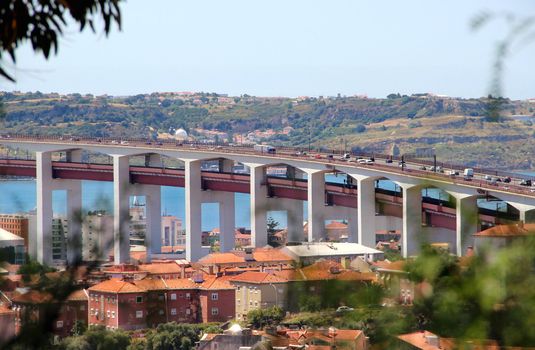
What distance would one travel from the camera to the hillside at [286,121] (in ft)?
153

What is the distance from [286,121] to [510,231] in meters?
90.4

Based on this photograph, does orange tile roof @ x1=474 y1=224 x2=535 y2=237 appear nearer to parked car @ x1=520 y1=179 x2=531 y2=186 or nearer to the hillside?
parked car @ x1=520 y1=179 x2=531 y2=186

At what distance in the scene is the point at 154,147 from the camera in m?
36.6

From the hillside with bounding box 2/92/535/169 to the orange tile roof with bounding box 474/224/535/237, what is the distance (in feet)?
107

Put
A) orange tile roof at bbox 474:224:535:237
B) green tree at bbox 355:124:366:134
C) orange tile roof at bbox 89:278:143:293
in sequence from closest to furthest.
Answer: orange tile roof at bbox 474:224:535:237 < orange tile roof at bbox 89:278:143:293 < green tree at bbox 355:124:366:134

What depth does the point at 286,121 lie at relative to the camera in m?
93.7

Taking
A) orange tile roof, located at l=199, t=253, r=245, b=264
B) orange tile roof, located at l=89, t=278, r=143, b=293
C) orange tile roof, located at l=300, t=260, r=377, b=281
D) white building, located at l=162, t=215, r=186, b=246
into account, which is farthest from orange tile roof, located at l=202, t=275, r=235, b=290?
white building, located at l=162, t=215, r=186, b=246

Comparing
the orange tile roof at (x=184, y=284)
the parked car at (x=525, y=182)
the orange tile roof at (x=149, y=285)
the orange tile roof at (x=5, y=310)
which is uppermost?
the orange tile roof at (x=5, y=310)

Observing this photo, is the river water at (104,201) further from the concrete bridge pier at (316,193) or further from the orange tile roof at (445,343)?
the concrete bridge pier at (316,193)

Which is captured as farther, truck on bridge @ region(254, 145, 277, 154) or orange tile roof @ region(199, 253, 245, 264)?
truck on bridge @ region(254, 145, 277, 154)

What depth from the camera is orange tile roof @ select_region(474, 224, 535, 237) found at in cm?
326

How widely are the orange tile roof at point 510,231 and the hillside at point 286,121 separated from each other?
107 ft

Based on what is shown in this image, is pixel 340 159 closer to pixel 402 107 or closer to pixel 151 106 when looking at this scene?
pixel 402 107

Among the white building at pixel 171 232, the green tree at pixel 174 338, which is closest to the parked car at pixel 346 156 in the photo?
the white building at pixel 171 232
